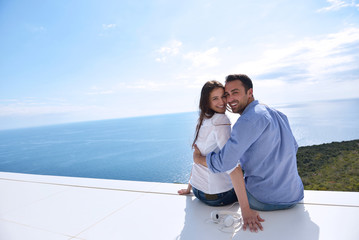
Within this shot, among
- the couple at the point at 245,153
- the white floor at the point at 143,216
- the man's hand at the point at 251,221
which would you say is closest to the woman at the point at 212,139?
the couple at the point at 245,153

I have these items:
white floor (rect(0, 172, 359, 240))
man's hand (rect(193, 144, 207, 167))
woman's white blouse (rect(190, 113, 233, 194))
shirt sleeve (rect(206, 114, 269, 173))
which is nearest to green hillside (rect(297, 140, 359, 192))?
white floor (rect(0, 172, 359, 240))

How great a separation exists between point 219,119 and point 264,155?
1.41ft

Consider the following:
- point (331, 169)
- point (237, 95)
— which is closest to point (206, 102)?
point (237, 95)

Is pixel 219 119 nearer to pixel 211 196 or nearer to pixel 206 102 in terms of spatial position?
pixel 206 102

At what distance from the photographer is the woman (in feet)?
5.72

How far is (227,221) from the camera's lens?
5.32 feet

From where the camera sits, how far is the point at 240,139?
149 centimetres

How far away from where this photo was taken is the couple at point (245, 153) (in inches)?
60.2

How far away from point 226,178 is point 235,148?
478 millimetres

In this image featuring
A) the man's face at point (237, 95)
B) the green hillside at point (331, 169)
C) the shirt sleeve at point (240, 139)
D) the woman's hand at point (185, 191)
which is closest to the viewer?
the shirt sleeve at point (240, 139)

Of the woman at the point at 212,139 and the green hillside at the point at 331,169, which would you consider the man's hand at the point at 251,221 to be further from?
the green hillside at the point at 331,169

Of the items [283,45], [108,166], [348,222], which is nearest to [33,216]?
[348,222]

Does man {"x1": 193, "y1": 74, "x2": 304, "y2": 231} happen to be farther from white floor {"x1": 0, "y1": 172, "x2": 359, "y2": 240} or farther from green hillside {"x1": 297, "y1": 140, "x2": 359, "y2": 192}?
green hillside {"x1": 297, "y1": 140, "x2": 359, "y2": 192}

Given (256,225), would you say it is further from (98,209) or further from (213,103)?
(98,209)
